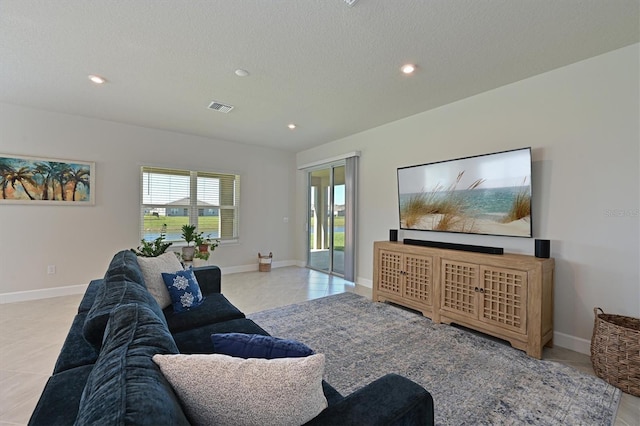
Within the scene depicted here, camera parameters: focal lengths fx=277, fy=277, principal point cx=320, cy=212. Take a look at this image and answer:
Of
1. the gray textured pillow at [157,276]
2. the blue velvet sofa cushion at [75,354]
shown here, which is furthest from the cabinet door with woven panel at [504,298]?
the blue velvet sofa cushion at [75,354]

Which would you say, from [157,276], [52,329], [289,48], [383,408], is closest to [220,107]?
[289,48]

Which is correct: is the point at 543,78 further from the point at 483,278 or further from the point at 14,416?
the point at 14,416

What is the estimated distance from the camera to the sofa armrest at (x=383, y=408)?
87cm

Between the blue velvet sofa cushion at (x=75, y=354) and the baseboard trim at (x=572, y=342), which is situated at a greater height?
the blue velvet sofa cushion at (x=75, y=354)

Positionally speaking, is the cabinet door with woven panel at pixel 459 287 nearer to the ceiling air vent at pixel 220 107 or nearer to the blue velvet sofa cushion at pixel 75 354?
the blue velvet sofa cushion at pixel 75 354

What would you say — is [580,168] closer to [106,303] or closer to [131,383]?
[131,383]

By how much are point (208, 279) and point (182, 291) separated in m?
0.52

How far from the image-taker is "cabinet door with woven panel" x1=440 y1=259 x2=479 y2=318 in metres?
2.88

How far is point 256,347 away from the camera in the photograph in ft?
3.57

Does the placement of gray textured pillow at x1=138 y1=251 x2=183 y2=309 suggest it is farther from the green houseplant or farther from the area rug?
the green houseplant

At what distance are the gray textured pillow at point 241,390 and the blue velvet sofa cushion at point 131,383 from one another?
4cm

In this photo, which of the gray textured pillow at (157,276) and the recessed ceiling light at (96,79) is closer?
the gray textured pillow at (157,276)

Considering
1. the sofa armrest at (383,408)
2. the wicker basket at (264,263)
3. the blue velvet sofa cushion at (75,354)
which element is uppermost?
the sofa armrest at (383,408)

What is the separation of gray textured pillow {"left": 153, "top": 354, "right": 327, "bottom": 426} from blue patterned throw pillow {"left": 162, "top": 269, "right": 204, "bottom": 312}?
1593 mm
